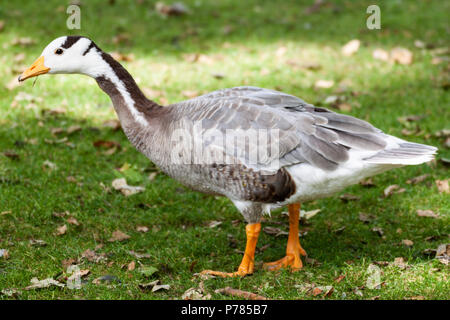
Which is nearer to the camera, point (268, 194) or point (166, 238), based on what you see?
point (268, 194)

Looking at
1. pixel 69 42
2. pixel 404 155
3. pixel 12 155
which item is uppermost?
pixel 69 42

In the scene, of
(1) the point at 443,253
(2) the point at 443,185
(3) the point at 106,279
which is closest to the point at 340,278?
(1) the point at 443,253

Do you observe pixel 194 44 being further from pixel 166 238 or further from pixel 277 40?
pixel 166 238

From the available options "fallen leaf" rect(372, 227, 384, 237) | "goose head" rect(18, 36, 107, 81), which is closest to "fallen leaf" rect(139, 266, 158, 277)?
"goose head" rect(18, 36, 107, 81)

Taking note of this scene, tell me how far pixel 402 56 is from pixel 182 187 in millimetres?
4895

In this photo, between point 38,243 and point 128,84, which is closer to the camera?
point 128,84

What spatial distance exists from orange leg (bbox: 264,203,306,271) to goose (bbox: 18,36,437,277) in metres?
0.01

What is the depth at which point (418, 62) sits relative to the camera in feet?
30.2

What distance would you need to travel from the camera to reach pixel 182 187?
6348 mm

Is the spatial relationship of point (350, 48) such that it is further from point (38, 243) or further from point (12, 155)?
point (38, 243)

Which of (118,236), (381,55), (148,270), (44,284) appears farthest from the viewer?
(381,55)

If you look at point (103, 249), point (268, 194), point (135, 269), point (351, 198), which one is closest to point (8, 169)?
point (103, 249)

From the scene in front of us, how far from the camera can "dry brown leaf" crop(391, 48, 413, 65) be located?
919 cm

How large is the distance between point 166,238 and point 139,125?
4.01 ft
